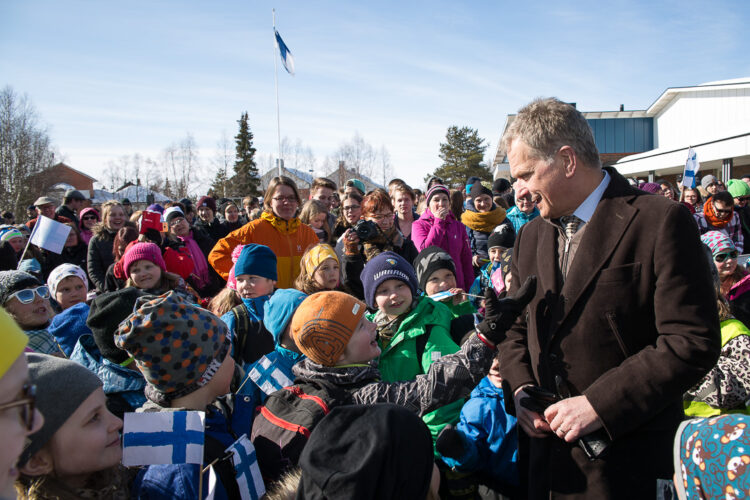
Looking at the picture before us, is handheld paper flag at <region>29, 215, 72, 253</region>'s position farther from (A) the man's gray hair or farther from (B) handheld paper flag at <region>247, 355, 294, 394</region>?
(A) the man's gray hair

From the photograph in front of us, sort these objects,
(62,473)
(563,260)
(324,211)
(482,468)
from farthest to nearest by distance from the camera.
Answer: (324,211)
(482,468)
(563,260)
(62,473)

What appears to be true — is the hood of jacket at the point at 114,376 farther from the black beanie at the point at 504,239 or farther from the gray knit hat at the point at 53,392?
the black beanie at the point at 504,239

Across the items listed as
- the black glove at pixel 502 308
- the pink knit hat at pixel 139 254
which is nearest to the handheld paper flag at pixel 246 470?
the black glove at pixel 502 308

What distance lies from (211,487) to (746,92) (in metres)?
35.6

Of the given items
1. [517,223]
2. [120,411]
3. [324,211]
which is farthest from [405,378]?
[517,223]

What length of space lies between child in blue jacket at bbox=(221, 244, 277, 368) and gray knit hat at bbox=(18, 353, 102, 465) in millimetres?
1721

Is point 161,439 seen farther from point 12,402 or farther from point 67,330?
point 67,330

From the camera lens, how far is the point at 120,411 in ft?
8.85

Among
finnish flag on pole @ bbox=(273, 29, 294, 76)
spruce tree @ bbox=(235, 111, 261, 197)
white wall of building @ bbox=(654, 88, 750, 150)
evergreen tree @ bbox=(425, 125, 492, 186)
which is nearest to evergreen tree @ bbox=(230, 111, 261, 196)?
spruce tree @ bbox=(235, 111, 261, 197)

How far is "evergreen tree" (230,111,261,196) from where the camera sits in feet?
155

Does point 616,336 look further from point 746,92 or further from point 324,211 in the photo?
point 746,92

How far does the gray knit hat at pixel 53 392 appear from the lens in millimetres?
1442

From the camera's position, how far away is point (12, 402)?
3.22 feet

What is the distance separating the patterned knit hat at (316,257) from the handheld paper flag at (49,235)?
3.39 metres
